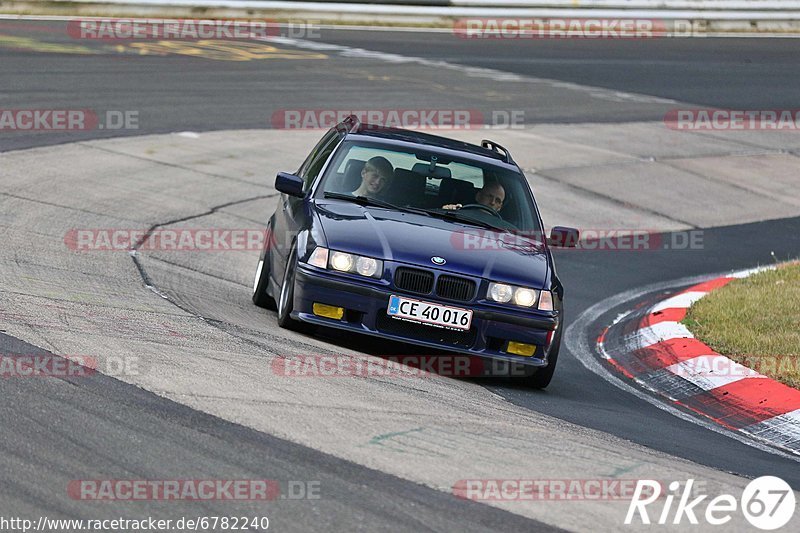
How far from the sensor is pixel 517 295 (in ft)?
27.1

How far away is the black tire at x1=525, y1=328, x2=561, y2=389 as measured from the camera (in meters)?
8.42

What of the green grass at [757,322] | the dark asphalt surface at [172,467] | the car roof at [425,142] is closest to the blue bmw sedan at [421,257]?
the car roof at [425,142]

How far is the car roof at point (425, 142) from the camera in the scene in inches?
387

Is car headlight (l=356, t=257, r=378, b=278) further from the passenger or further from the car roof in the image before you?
the car roof

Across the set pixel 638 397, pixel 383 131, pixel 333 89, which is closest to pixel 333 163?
pixel 383 131

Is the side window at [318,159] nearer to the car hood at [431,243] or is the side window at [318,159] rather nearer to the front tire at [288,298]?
the car hood at [431,243]

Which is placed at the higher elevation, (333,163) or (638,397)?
(333,163)

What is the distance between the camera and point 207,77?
21.5 m

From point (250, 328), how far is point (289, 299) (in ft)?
1.04

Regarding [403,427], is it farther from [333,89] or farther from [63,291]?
[333,89]

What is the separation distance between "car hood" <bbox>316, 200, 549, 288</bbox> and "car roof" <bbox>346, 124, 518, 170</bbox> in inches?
37.7

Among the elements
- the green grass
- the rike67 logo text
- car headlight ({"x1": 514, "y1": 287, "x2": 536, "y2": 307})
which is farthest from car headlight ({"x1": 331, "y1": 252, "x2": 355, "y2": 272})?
the green grass

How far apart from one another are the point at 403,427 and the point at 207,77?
52.8 feet

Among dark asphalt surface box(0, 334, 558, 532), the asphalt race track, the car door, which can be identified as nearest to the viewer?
dark asphalt surface box(0, 334, 558, 532)
